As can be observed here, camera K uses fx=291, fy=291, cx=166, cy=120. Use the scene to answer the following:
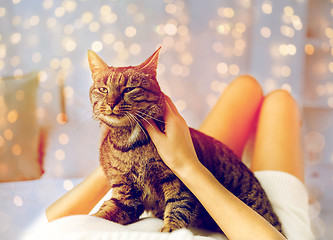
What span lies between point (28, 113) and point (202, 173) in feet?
1.37

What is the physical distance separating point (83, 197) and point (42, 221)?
0.11m

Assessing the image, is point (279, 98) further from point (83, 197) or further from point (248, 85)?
point (83, 197)

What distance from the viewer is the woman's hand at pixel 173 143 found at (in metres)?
→ 0.47

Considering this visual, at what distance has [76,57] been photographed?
0.72m

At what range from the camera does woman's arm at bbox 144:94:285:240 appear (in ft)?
1.54

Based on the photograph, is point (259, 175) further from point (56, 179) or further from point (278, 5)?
point (278, 5)

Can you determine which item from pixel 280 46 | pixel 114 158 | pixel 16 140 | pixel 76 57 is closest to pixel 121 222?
pixel 114 158

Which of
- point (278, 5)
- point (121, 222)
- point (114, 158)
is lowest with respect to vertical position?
point (121, 222)

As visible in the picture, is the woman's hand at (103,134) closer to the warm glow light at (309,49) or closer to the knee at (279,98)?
the knee at (279,98)

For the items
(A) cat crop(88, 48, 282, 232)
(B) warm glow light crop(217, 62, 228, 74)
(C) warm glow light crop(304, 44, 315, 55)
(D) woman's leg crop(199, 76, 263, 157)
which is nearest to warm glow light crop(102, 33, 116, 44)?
(A) cat crop(88, 48, 282, 232)

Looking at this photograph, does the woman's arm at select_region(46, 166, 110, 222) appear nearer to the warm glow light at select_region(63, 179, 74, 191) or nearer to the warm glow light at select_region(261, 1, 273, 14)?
the warm glow light at select_region(63, 179, 74, 191)

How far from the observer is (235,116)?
98 cm

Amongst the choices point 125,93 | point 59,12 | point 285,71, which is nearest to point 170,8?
point 59,12

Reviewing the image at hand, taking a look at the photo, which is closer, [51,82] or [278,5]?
[51,82]
